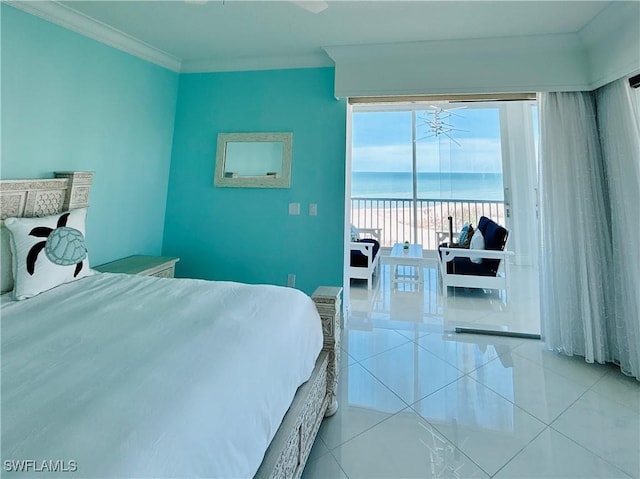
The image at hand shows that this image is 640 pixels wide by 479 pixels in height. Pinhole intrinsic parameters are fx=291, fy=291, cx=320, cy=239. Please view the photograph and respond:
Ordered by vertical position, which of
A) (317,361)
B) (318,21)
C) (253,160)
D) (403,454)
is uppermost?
(318,21)

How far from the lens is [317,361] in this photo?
4.91 feet

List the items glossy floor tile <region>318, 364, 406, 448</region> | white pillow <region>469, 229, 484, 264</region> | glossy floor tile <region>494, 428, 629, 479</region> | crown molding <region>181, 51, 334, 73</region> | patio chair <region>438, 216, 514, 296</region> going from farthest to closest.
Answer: white pillow <region>469, 229, 484, 264</region> → patio chair <region>438, 216, 514, 296</region> → crown molding <region>181, 51, 334, 73</region> → glossy floor tile <region>318, 364, 406, 448</region> → glossy floor tile <region>494, 428, 629, 479</region>

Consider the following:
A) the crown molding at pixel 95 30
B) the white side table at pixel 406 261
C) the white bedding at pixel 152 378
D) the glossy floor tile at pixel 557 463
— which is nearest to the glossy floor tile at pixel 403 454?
the glossy floor tile at pixel 557 463

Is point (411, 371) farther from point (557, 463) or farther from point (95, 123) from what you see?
point (95, 123)

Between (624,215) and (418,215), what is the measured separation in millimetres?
4098

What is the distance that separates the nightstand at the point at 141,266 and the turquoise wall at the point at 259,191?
0.44m

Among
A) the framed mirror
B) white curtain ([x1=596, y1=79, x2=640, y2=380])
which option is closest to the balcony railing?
the framed mirror

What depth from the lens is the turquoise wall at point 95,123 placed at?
184cm

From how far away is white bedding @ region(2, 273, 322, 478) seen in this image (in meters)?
0.60

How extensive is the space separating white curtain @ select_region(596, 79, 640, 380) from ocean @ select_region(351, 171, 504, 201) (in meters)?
3.43

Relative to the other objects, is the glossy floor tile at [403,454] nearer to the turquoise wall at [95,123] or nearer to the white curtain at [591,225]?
the white curtain at [591,225]

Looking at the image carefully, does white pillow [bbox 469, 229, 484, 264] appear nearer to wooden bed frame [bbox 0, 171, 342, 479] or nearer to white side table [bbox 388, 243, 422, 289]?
white side table [bbox 388, 243, 422, 289]

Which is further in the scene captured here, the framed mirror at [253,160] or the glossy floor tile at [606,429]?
the framed mirror at [253,160]

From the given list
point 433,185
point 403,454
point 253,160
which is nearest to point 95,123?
point 253,160
